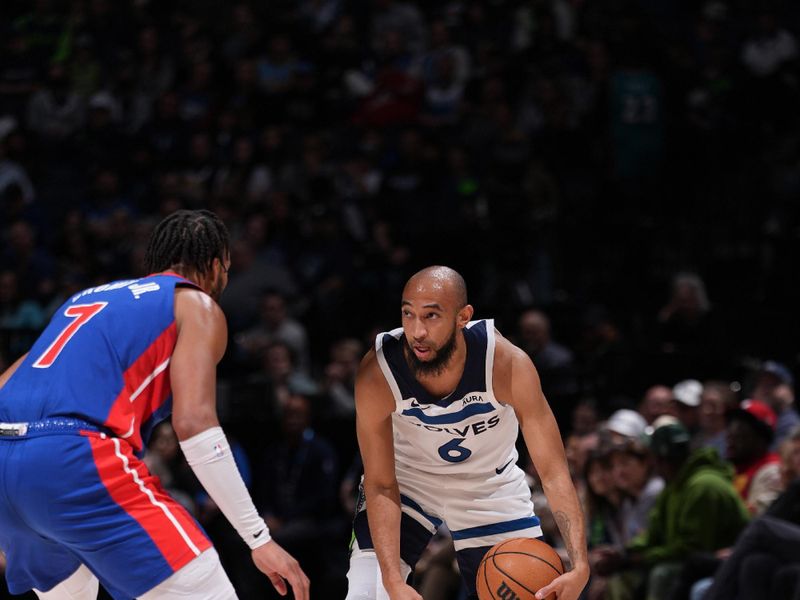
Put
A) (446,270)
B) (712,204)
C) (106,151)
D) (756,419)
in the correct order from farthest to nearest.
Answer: (106,151) < (712,204) < (756,419) < (446,270)

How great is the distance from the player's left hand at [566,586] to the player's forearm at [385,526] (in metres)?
0.55

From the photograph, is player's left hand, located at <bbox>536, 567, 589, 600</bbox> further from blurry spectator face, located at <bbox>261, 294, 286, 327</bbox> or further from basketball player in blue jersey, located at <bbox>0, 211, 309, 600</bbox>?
blurry spectator face, located at <bbox>261, 294, 286, 327</bbox>

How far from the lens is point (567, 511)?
466 cm

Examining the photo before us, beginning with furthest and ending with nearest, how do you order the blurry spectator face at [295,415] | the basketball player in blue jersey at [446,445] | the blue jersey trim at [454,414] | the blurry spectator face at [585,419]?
the blurry spectator face at [295,415]
the blurry spectator face at [585,419]
the blue jersey trim at [454,414]
the basketball player in blue jersey at [446,445]

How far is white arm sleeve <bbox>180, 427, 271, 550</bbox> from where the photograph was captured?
3.87m

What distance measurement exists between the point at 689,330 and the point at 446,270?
5373 mm

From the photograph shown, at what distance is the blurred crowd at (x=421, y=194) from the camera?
912 cm

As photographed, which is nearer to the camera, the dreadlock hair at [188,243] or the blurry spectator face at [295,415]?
the dreadlock hair at [188,243]

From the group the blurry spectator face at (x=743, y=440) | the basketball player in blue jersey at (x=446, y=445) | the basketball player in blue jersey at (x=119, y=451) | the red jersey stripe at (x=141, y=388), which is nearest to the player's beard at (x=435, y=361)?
the basketball player in blue jersey at (x=446, y=445)

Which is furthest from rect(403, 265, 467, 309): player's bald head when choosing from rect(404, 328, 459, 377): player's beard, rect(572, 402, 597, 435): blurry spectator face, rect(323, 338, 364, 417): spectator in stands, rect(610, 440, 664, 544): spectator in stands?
rect(323, 338, 364, 417): spectator in stands

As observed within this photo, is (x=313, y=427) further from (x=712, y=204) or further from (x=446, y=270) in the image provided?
(x=446, y=270)

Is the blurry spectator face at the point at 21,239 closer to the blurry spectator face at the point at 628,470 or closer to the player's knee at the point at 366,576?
the blurry spectator face at the point at 628,470

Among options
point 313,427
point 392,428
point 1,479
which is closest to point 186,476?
point 313,427

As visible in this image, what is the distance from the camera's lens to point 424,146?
11.7 m
